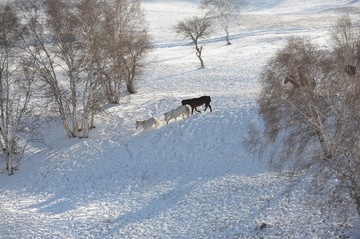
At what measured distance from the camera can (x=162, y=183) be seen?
24.9 m

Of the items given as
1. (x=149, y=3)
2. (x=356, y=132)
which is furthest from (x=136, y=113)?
(x=149, y=3)

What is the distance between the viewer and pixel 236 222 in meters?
20.3

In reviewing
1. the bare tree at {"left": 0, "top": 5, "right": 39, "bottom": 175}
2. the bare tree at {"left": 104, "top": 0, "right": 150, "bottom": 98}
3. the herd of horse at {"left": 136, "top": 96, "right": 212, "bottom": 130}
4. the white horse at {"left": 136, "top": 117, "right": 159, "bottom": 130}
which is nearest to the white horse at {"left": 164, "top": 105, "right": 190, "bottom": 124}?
the herd of horse at {"left": 136, "top": 96, "right": 212, "bottom": 130}

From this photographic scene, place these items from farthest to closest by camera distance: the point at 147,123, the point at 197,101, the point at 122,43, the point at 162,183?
the point at 122,43
the point at 197,101
the point at 147,123
the point at 162,183

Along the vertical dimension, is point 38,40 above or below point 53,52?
above

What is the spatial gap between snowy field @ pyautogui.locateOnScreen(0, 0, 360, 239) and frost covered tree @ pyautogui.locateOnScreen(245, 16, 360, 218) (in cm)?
188

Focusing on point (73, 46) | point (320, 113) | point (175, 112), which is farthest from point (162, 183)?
point (73, 46)

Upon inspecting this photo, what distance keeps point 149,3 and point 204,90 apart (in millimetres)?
74147

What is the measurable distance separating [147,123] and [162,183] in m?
5.94

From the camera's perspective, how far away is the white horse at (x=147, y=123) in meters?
29.6

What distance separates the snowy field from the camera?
66.9 feet

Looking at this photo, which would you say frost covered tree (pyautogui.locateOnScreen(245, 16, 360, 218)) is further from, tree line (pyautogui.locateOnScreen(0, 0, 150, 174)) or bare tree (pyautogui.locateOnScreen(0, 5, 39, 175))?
bare tree (pyautogui.locateOnScreen(0, 5, 39, 175))

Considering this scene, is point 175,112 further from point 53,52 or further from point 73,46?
point 53,52

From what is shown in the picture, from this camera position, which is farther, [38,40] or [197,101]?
[197,101]
